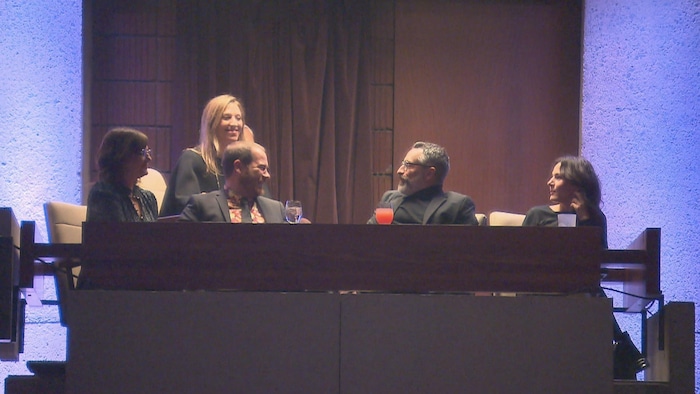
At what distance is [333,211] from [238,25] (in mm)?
1309

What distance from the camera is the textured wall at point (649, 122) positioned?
18.7 ft

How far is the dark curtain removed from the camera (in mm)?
6199

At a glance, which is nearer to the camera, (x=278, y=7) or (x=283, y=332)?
(x=283, y=332)

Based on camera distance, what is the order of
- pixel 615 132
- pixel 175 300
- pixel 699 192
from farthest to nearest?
1. pixel 615 132
2. pixel 699 192
3. pixel 175 300

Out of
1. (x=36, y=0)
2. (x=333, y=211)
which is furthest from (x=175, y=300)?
(x=36, y=0)

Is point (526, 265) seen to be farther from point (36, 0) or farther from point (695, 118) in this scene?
point (36, 0)

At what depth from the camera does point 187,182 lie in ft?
15.5

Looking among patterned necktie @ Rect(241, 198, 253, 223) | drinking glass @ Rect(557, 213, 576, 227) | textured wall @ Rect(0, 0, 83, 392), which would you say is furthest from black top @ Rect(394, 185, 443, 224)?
textured wall @ Rect(0, 0, 83, 392)

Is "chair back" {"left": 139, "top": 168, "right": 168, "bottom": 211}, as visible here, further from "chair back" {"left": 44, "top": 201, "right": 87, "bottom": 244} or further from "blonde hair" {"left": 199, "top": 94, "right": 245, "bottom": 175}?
"chair back" {"left": 44, "top": 201, "right": 87, "bottom": 244}

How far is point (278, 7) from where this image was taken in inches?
247

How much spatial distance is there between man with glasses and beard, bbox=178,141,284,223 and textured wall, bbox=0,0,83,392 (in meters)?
2.08

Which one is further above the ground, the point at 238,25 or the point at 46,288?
the point at 238,25

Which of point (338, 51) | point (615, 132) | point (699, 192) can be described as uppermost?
point (338, 51)

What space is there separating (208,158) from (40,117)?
63.6 inches
